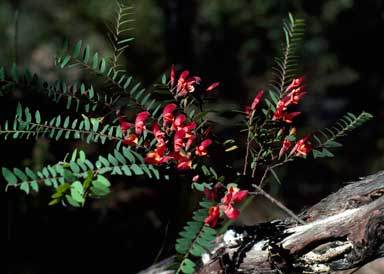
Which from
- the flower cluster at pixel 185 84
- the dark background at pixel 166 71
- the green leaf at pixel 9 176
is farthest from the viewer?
the dark background at pixel 166 71

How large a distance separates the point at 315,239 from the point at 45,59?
3.47 m

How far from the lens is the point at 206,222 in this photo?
0.67 metres

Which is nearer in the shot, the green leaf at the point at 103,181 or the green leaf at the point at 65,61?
the green leaf at the point at 103,181

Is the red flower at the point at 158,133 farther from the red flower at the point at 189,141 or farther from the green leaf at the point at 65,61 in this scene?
the green leaf at the point at 65,61

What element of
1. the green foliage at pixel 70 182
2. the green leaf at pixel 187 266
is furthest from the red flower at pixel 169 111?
the green leaf at pixel 187 266

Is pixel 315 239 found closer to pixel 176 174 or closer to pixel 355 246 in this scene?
pixel 355 246

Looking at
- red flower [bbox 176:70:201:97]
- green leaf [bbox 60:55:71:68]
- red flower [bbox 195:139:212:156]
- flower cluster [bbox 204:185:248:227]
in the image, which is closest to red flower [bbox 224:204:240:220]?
flower cluster [bbox 204:185:248:227]

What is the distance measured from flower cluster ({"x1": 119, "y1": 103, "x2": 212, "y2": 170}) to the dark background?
0.39ft

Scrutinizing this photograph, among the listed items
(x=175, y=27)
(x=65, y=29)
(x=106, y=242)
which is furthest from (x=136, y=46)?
(x=106, y=242)

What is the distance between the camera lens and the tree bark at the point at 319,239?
76 centimetres

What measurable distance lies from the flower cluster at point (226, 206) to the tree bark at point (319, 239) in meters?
0.13

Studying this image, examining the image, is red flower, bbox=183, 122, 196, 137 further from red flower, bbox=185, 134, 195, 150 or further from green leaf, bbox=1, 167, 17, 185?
green leaf, bbox=1, 167, 17, 185

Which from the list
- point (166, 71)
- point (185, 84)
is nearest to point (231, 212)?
point (185, 84)

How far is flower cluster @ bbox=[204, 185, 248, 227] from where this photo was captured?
2.20 feet
